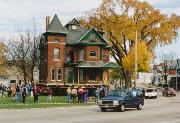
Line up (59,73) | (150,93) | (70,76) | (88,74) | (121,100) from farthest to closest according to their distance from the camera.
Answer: (70,76)
(88,74)
(59,73)
(150,93)
(121,100)

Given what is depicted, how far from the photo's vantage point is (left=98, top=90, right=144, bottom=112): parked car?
33125 millimetres

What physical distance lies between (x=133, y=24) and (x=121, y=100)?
142ft

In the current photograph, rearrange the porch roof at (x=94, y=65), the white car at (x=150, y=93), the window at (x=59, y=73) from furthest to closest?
1. the window at (x=59, y=73)
2. the porch roof at (x=94, y=65)
3. the white car at (x=150, y=93)

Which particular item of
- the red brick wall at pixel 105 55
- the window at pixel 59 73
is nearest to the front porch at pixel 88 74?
the window at pixel 59 73

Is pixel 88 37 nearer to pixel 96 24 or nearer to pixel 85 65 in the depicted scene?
pixel 85 65

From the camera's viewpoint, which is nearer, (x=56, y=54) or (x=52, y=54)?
(x=52, y=54)

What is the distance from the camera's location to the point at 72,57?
70.6m

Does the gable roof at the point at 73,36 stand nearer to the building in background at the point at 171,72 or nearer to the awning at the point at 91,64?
the awning at the point at 91,64

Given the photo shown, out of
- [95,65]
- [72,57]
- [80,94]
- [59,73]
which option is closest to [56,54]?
[59,73]

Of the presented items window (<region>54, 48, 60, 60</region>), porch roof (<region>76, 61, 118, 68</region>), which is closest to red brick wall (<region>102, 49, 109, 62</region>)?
porch roof (<region>76, 61, 118, 68</region>)

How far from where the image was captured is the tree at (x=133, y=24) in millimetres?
75750

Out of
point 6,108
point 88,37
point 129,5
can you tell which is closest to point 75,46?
point 88,37

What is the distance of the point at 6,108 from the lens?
115 ft

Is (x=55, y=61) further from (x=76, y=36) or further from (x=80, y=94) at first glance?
(x=80, y=94)
